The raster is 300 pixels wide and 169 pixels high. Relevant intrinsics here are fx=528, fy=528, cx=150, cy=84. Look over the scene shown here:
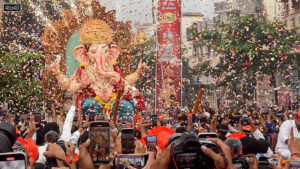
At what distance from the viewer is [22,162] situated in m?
3.77

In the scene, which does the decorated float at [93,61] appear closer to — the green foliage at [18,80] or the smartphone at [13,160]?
the green foliage at [18,80]

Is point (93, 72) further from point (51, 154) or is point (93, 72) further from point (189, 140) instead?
point (189, 140)

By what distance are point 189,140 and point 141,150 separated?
8.45 ft

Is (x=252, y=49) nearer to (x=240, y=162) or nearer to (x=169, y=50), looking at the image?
(x=169, y=50)

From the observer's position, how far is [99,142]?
17.1ft

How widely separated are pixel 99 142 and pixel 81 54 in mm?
11916

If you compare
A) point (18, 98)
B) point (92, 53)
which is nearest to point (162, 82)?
point (92, 53)

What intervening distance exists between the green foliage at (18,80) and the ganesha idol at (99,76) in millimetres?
1487

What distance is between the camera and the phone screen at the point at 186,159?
3.70 m

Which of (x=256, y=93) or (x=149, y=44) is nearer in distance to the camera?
(x=256, y=93)

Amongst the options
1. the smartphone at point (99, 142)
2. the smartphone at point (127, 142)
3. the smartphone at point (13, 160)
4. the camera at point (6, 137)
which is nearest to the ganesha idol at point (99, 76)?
the smartphone at point (127, 142)

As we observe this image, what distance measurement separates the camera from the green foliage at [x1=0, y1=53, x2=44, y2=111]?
13.2 meters

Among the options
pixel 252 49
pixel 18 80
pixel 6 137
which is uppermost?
pixel 252 49

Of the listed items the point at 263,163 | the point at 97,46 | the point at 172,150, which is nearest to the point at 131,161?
the point at 263,163
